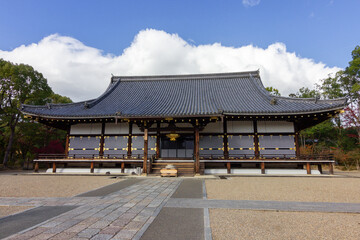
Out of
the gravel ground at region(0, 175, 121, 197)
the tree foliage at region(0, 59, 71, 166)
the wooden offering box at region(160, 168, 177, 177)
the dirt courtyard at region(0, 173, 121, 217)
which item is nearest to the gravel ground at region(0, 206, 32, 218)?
the dirt courtyard at region(0, 173, 121, 217)

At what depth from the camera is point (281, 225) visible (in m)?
4.11

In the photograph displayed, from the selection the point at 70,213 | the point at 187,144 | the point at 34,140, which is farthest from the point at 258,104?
the point at 34,140

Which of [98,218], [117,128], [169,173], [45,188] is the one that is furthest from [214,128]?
[98,218]

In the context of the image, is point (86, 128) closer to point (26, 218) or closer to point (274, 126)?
point (26, 218)

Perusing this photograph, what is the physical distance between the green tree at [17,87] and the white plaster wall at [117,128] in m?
11.4

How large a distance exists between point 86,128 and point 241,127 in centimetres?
1370

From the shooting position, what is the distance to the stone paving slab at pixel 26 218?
3.70m

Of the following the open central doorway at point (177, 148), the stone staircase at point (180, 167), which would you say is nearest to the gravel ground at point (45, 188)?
the stone staircase at point (180, 167)

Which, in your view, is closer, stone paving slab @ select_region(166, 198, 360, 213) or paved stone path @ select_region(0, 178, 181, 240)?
paved stone path @ select_region(0, 178, 181, 240)

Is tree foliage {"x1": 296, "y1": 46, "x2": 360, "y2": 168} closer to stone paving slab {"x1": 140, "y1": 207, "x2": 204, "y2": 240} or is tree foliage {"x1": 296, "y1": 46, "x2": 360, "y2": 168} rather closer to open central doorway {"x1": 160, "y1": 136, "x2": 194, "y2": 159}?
open central doorway {"x1": 160, "y1": 136, "x2": 194, "y2": 159}

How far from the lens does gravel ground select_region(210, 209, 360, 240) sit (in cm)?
362

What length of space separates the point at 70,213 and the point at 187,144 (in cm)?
1246

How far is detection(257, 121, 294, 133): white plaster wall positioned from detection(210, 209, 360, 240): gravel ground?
10587mm

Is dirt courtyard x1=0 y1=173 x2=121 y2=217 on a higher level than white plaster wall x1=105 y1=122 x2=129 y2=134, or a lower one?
lower
